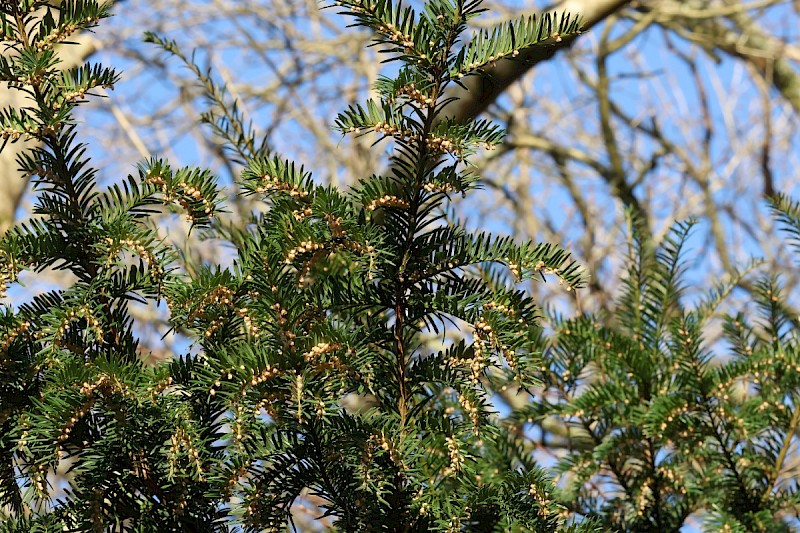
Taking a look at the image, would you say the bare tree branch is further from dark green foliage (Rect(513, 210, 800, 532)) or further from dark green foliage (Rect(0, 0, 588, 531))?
dark green foliage (Rect(513, 210, 800, 532))

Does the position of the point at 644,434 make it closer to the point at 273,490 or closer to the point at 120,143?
the point at 273,490

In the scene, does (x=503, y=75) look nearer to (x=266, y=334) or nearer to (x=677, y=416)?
(x=677, y=416)

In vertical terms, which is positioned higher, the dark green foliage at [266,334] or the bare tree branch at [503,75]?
the bare tree branch at [503,75]

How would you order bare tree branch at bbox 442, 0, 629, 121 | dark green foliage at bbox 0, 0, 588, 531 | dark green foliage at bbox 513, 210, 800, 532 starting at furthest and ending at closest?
dark green foliage at bbox 513, 210, 800, 532 < bare tree branch at bbox 442, 0, 629, 121 < dark green foliage at bbox 0, 0, 588, 531

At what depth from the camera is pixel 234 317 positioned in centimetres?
88

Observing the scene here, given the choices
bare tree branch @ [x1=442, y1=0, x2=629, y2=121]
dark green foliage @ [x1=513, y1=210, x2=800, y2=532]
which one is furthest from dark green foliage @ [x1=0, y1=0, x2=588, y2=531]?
dark green foliage @ [x1=513, y1=210, x2=800, y2=532]

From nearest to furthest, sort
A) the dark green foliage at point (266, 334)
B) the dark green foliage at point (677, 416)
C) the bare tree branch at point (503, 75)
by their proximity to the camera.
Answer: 1. the dark green foliage at point (266, 334)
2. the bare tree branch at point (503, 75)
3. the dark green foliage at point (677, 416)

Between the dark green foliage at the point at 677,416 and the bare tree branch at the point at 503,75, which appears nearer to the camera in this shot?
the bare tree branch at the point at 503,75

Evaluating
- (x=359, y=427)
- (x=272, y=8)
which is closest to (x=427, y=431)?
(x=359, y=427)

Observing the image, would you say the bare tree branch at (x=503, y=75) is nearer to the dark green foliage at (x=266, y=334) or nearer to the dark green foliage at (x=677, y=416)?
the dark green foliage at (x=266, y=334)

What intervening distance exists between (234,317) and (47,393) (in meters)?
0.19

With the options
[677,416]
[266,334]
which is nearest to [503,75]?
[677,416]

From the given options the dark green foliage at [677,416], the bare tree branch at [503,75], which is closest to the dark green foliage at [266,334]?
the bare tree branch at [503,75]

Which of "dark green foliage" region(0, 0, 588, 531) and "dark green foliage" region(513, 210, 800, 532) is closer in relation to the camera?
"dark green foliage" region(0, 0, 588, 531)
